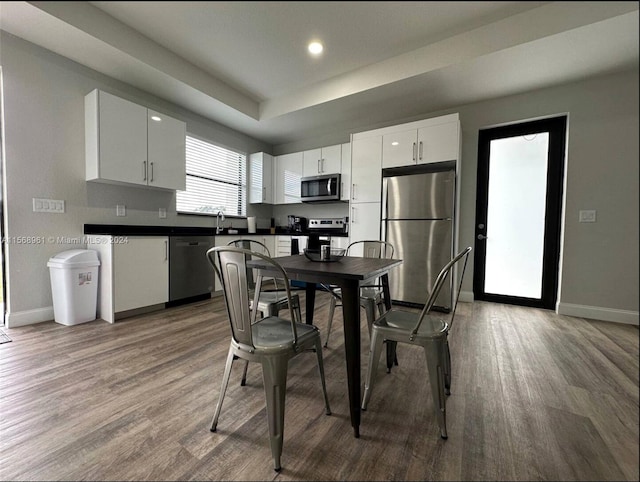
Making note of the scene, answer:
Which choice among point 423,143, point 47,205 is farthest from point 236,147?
point 423,143

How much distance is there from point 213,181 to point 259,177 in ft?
2.57

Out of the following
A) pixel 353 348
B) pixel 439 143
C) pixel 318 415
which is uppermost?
pixel 439 143

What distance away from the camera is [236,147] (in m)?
4.43

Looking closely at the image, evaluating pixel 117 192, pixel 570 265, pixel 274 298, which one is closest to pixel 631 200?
pixel 570 265

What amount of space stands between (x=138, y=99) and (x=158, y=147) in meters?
0.60

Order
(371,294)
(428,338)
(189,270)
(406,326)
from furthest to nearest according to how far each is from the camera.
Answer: (189,270) < (371,294) < (406,326) < (428,338)

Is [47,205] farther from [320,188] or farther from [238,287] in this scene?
[320,188]

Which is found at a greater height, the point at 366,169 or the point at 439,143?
the point at 439,143

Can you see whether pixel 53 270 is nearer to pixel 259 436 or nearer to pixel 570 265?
pixel 259 436

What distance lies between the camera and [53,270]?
2.46 m

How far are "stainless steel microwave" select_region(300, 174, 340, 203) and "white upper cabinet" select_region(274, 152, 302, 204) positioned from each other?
208 millimetres

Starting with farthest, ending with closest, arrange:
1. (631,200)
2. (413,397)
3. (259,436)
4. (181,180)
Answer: (181,180) → (413,397) → (259,436) → (631,200)

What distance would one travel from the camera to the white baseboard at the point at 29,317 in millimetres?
2342

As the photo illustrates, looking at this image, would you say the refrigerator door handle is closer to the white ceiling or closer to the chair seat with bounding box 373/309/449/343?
the white ceiling
